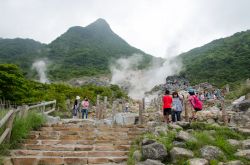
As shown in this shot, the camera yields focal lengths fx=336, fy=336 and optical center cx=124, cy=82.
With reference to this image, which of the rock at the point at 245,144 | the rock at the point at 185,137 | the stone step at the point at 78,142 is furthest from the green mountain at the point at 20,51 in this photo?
the rock at the point at 245,144

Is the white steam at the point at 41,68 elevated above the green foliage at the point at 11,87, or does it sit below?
above

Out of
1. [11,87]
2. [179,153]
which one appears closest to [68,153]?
[179,153]

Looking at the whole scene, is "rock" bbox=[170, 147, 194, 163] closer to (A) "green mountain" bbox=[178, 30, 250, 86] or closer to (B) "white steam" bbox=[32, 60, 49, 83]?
(A) "green mountain" bbox=[178, 30, 250, 86]

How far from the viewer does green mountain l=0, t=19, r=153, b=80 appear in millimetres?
77863

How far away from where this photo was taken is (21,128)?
30.7 feet

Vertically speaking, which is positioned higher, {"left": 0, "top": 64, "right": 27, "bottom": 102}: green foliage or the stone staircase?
{"left": 0, "top": 64, "right": 27, "bottom": 102}: green foliage

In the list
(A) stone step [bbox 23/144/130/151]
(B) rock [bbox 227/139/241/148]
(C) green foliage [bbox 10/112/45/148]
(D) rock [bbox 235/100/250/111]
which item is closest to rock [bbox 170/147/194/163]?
(B) rock [bbox 227/139/241/148]

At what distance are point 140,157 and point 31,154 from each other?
8.94 ft

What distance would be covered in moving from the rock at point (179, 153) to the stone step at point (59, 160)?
1.29 meters

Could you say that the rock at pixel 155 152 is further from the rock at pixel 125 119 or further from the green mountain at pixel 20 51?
the green mountain at pixel 20 51

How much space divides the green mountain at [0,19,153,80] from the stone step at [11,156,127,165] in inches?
2378

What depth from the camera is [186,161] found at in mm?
6777

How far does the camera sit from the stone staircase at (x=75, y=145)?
7.64 m

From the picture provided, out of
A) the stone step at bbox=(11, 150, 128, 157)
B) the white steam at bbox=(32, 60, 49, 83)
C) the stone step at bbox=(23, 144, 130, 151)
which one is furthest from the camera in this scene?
the white steam at bbox=(32, 60, 49, 83)
